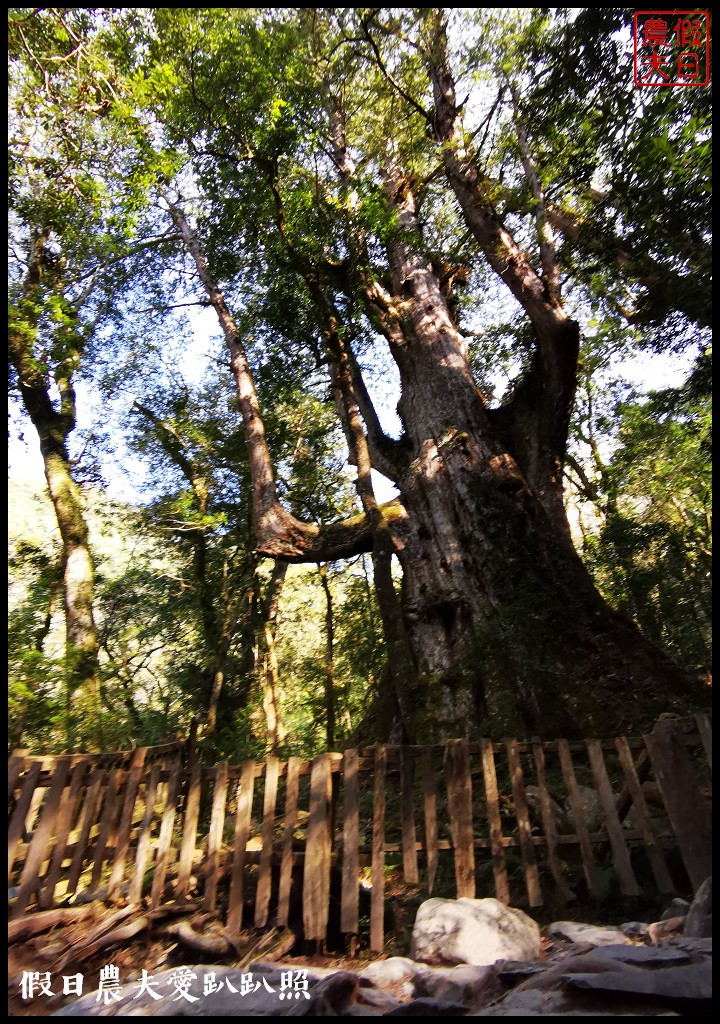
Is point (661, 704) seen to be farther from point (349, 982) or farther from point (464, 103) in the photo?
point (464, 103)

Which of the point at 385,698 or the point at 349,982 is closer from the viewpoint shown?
the point at 349,982

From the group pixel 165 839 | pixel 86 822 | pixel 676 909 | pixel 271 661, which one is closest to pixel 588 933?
pixel 676 909

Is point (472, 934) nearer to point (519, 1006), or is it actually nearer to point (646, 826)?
point (519, 1006)

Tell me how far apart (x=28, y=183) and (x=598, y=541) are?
42.7 feet

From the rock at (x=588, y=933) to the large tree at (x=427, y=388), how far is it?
271 centimetres

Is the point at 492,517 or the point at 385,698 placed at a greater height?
the point at 492,517

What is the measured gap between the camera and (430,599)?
307 inches

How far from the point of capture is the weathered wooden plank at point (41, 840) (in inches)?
187

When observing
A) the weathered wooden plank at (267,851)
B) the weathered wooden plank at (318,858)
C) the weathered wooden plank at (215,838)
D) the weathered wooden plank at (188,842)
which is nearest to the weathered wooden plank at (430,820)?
the weathered wooden plank at (318,858)

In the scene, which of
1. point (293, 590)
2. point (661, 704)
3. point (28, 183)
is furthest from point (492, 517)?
point (293, 590)

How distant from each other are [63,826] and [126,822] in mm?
675

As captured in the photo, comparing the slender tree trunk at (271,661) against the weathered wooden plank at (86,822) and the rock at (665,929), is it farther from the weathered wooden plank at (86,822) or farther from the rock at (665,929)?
the rock at (665,929)

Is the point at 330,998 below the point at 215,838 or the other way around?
below

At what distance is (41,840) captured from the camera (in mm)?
4926
